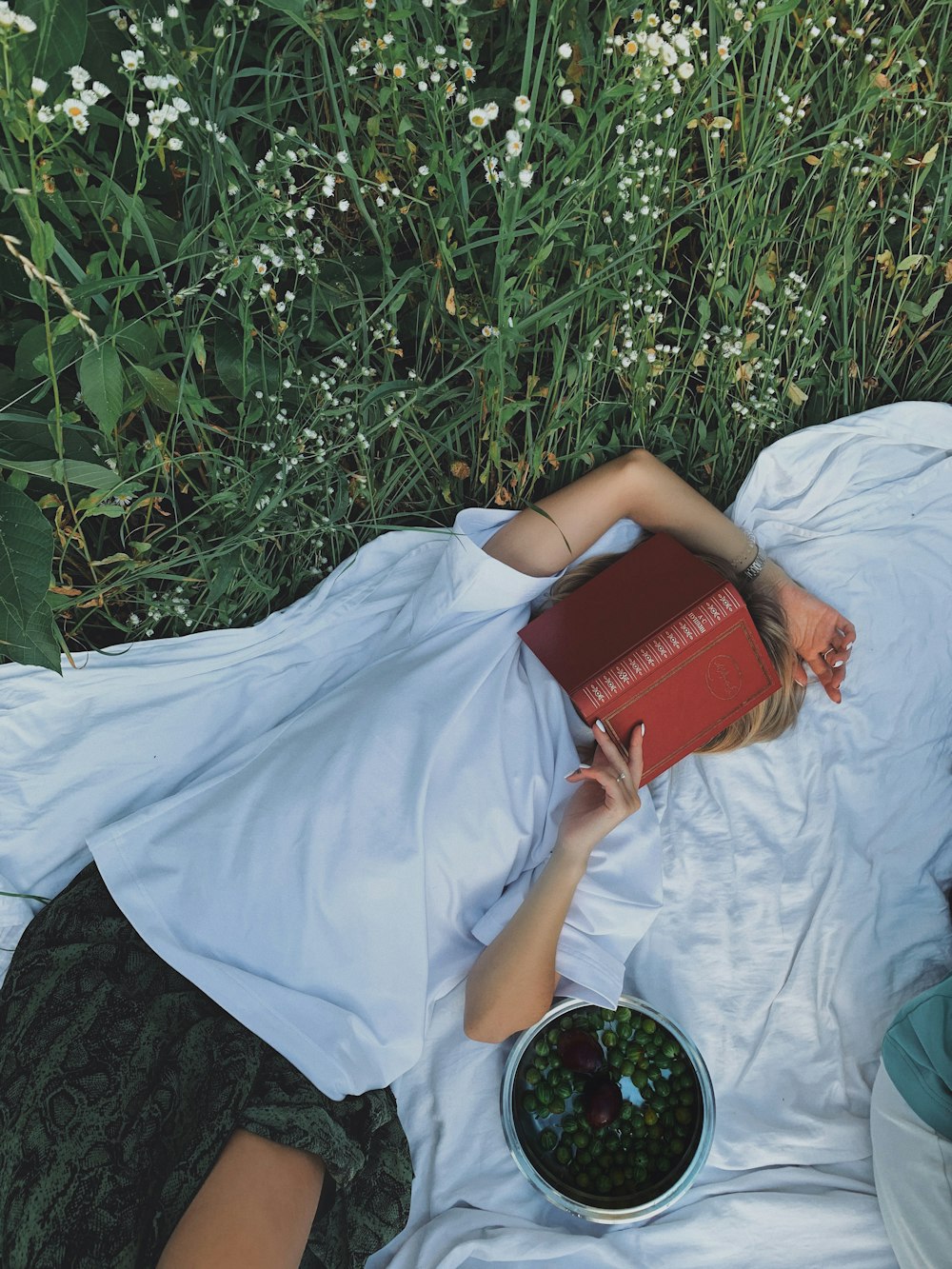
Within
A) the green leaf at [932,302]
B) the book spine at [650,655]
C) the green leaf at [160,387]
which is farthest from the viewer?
the green leaf at [932,302]

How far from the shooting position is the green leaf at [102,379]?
1.14 m

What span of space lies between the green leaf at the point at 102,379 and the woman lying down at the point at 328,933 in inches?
25.4

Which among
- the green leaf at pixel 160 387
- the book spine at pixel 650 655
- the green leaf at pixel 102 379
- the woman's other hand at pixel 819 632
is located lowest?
the woman's other hand at pixel 819 632

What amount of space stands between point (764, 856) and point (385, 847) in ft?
2.57

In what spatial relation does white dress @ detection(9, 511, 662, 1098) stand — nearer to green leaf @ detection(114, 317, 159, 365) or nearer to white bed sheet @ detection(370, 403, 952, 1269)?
white bed sheet @ detection(370, 403, 952, 1269)

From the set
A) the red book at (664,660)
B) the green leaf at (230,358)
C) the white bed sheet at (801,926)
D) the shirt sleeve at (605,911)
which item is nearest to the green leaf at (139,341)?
the green leaf at (230,358)

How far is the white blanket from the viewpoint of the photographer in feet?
5.20

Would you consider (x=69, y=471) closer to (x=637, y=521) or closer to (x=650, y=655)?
(x=650, y=655)

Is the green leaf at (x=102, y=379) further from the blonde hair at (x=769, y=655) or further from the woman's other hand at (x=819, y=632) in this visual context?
the woman's other hand at (x=819, y=632)

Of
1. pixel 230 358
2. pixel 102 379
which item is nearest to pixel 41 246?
pixel 102 379

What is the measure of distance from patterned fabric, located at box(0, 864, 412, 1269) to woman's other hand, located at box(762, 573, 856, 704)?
3.60ft

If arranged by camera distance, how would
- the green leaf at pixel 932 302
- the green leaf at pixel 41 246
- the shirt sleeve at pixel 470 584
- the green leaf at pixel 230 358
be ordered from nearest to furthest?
the green leaf at pixel 41 246 → the green leaf at pixel 230 358 → the shirt sleeve at pixel 470 584 → the green leaf at pixel 932 302

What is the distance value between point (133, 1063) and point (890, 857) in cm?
139

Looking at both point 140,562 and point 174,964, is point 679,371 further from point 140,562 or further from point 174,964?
point 174,964
